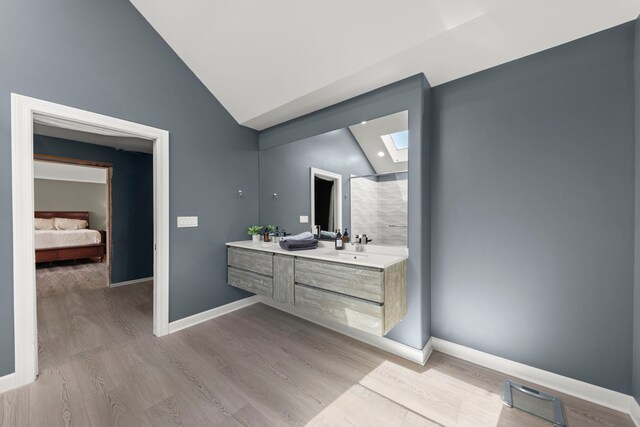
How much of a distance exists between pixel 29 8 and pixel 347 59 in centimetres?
241

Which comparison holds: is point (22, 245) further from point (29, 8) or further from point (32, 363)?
point (29, 8)

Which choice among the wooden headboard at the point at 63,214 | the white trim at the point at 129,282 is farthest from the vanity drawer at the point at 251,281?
the wooden headboard at the point at 63,214

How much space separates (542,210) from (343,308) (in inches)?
65.0

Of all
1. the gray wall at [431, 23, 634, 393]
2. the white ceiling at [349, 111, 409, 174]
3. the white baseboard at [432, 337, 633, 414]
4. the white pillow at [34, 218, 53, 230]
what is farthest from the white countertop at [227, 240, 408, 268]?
the white pillow at [34, 218, 53, 230]

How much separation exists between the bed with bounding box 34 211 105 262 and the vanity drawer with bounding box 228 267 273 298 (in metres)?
5.47

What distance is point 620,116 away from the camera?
161cm

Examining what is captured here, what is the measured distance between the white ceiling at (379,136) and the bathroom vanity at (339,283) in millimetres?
817

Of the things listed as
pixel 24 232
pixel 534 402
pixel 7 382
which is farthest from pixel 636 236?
pixel 7 382

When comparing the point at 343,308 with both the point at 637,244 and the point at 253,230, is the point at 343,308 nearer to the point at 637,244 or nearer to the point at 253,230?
the point at 253,230

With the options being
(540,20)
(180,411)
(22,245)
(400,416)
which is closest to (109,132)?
(22,245)

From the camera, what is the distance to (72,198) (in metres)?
7.39

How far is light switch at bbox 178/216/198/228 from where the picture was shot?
275cm

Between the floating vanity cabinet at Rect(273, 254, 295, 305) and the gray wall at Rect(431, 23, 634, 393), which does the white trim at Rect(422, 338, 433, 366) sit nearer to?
the gray wall at Rect(431, 23, 634, 393)

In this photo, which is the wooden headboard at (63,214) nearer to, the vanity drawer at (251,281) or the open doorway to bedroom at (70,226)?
the open doorway to bedroom at (70,226)
